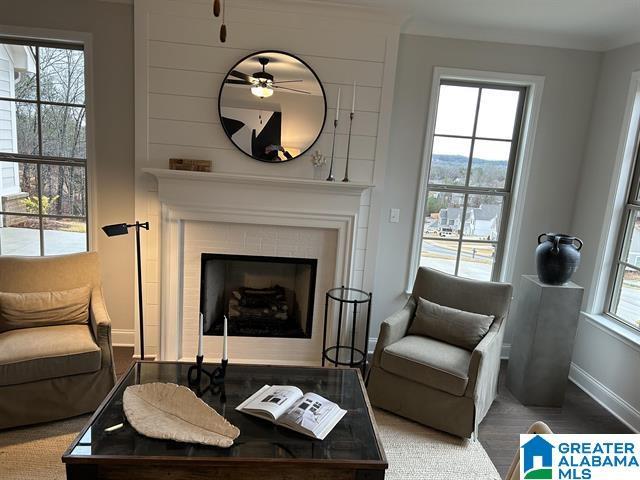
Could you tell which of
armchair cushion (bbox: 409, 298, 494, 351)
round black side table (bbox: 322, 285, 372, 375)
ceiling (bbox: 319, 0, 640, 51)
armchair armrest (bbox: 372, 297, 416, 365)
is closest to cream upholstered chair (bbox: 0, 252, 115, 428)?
round black side table (bbox: 322, 285, 372, 375)

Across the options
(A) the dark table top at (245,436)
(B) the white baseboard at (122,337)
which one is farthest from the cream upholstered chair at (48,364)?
(B) the white baseboard at (122,337)

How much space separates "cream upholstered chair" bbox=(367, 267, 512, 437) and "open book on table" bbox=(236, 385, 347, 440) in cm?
79

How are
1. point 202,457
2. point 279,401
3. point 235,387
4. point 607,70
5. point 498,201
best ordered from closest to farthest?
point 202,457
point 279,401
point 235,387
point 607,70
point 498,201

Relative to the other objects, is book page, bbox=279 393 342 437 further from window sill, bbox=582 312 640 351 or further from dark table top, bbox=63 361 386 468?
window sill, bbox=582 312 640 351

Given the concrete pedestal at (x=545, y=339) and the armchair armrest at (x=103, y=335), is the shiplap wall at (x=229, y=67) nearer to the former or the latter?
the armchair armrest at (x=103, y=335)

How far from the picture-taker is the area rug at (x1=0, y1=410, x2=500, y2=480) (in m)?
2.20

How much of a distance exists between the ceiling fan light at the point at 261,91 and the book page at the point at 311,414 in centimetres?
202

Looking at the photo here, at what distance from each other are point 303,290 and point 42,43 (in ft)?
8.36

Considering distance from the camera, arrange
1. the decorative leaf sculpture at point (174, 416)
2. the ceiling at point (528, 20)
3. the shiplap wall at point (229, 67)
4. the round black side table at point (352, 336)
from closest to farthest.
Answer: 1. the decorative leaf sculpture at point (174, 416)
2. the ceiling at point (528, 20)
3. the shiplap wall at point (229, 67)
4. the round black side table at point (352, 336)

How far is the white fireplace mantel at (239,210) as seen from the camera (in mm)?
3113

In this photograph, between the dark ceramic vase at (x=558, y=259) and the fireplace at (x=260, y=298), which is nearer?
the dark ceramic vase at (x=558, y=259)

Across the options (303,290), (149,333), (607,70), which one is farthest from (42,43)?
(607,70)

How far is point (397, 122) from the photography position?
134 inches

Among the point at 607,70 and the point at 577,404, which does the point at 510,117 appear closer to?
the point at 607,70
